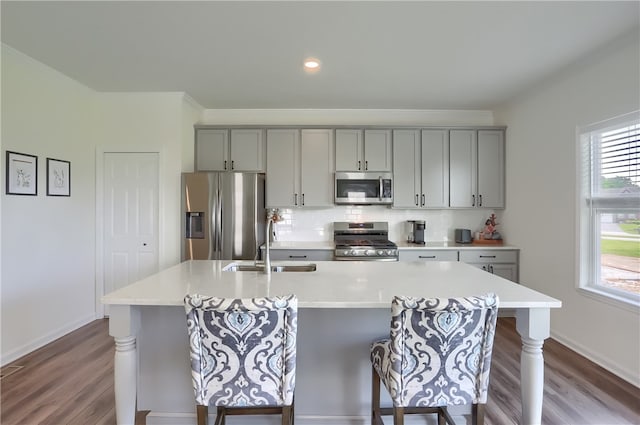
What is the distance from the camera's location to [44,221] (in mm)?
3129

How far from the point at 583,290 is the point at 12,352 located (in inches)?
193

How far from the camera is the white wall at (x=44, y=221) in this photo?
9.16 ft

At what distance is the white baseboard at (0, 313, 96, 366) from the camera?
2767 mm

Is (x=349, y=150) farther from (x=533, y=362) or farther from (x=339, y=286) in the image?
(x=533, y=362)

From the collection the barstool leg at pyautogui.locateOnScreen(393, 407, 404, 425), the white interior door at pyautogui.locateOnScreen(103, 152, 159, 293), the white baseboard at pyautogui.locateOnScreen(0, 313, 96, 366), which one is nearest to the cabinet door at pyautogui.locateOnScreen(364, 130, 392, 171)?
the white interior door at pyautogui.locateOnScreen(103, 152, 159, 293)

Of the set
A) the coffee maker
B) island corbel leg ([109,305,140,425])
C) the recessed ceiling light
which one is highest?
the recessed ceiling light

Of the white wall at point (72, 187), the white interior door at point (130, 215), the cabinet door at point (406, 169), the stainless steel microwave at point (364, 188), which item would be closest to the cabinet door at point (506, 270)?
the cabinet door at point (406, 169)

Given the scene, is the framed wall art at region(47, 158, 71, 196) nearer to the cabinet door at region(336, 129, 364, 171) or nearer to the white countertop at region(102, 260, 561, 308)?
the white countertop at region(102, 260, 561, 308)

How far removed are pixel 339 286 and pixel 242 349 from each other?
2.07 ft

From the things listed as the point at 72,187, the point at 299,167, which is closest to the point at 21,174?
the point at 72,187

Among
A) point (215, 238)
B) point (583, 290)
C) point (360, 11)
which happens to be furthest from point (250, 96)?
point (583, 290)

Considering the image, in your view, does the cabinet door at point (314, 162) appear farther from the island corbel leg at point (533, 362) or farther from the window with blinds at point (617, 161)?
the island corbel leg at point (533, 362)

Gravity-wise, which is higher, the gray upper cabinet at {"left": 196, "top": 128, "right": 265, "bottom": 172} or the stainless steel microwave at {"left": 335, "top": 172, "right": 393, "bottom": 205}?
the gray upper cabinet at {"left": 196, "top": 128, "right": 265, "bottom": 172}

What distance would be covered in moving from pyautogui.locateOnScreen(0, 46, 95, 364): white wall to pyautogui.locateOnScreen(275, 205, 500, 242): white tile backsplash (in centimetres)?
223
